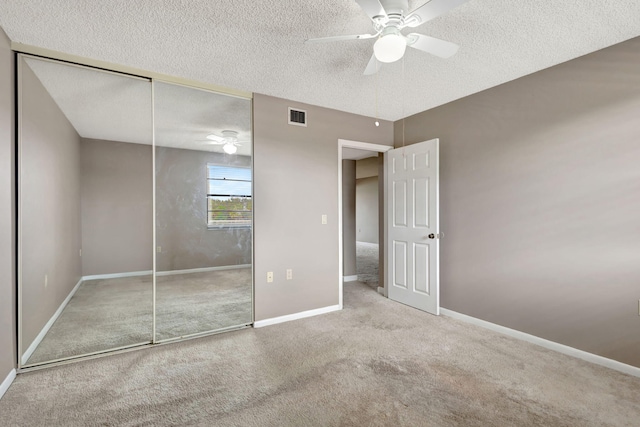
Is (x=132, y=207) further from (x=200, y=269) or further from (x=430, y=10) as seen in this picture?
(x=430, y=10)

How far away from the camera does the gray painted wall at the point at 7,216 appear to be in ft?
6.58

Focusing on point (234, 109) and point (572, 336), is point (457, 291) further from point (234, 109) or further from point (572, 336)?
point (234, 109)

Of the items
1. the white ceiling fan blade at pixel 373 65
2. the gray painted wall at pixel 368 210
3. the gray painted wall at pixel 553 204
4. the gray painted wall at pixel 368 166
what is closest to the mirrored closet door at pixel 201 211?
the white ceiling fan blade at pixel 373 65

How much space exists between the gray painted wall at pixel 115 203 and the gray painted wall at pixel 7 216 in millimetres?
1018

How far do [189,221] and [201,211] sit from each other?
153mm

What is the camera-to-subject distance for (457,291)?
3.47 metres

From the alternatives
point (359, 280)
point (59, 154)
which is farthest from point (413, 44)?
point (359, 280)

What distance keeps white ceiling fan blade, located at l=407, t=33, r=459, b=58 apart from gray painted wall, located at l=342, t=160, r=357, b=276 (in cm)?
373

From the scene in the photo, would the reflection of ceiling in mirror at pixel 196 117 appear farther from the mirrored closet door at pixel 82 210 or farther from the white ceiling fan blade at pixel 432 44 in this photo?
the white ceiling fan blade at pixel 432 44

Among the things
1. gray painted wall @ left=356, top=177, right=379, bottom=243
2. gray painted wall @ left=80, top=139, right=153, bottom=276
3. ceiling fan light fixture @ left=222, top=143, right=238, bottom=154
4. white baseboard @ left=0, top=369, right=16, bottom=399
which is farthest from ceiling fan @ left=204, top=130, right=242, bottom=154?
gray painted wall @ left=356, top=177, right=379, bottom=243

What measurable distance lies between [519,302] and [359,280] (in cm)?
282

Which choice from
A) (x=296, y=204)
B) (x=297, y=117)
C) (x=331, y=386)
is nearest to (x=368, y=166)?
(x=297, y=117)

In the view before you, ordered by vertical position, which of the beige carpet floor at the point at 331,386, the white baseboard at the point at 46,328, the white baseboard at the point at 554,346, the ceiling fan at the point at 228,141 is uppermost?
the ceiling fan at the point at 228,141

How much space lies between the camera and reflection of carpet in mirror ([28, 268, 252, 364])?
2768 millimetres
